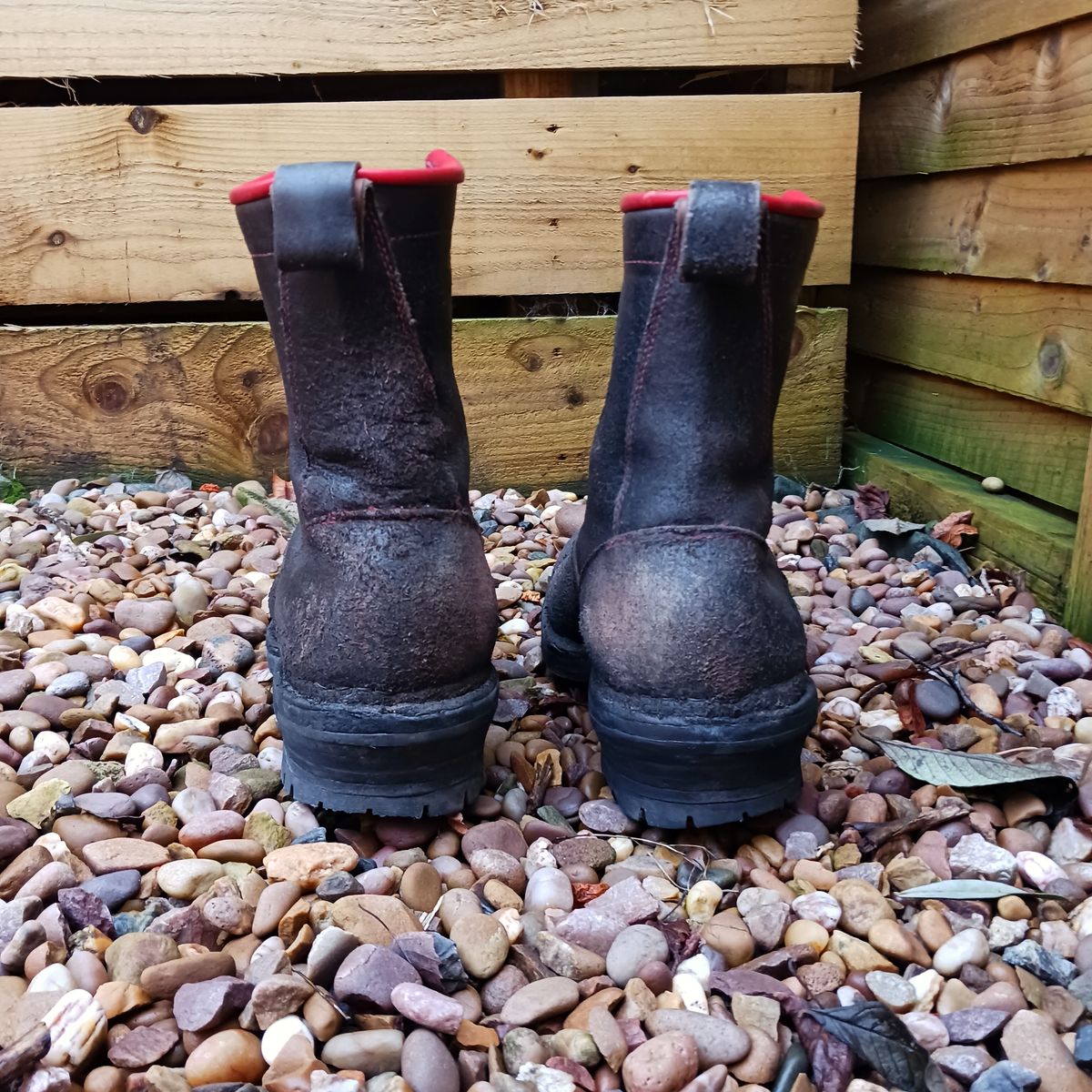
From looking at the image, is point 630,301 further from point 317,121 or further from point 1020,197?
point 317,121

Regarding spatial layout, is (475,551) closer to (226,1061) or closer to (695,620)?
(695,620)

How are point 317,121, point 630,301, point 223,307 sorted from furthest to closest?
point 223,307 → point 317,121 → point 630,301

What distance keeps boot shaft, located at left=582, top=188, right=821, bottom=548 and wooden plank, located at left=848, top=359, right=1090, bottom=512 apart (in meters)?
0.90

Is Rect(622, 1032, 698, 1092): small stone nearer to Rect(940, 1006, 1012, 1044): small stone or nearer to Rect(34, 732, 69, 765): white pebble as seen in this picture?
Rect(940, 1006, 1012, 1044): small stone

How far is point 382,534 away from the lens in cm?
104

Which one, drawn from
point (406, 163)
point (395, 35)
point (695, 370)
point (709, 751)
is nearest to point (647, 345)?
point (695, 370)

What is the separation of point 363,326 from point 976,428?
148cm

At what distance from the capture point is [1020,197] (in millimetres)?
1865

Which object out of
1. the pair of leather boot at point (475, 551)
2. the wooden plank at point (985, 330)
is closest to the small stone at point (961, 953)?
the pair of leather boot at point (475, 551)

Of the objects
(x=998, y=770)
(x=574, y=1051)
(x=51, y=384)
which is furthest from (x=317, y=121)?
(x=574, y=1051)

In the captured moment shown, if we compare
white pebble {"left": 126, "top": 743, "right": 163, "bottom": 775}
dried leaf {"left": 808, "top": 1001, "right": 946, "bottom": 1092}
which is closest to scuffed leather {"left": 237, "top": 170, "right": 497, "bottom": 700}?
white pebble {"left": 126, "top": 743, "right": 163, "bottom": 775}

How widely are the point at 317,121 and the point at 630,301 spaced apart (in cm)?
135

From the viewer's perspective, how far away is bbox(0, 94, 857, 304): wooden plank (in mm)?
2162

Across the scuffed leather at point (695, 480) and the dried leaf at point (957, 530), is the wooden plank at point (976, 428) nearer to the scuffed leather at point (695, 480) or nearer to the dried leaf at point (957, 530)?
the dried leaf at point (957, 530)
